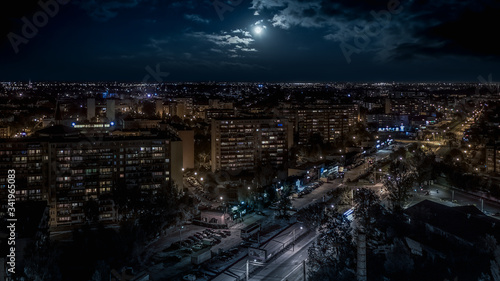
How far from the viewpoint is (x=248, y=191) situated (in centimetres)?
1173

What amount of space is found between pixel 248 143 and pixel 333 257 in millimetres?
8964

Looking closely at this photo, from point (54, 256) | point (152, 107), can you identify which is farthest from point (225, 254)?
point (152, 107)

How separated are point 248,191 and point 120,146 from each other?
3536mm

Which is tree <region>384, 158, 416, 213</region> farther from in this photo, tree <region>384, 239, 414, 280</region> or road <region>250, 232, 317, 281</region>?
tree <region>384, 239, 414, 280</region>

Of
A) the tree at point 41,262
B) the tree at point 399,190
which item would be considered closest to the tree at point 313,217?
the tree at point 399,190

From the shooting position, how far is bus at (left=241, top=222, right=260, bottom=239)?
8.73 metres

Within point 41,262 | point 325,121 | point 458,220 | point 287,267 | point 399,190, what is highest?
point 325,121

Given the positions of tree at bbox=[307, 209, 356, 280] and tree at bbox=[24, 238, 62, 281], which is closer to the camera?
tree at bbox=[307, 209, 356, 280]

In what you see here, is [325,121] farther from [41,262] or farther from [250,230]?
[41,262]

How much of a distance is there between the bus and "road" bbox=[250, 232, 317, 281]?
1.21 m

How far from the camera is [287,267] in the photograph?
6996 millimetres

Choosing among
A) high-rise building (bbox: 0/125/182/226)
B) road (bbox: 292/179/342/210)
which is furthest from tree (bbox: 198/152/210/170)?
road (bbox: 292/179/342/210)

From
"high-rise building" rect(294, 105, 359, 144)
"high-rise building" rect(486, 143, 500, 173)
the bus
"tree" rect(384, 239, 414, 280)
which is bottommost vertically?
the bus

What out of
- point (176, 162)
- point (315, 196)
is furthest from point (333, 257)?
point (176, 162)
